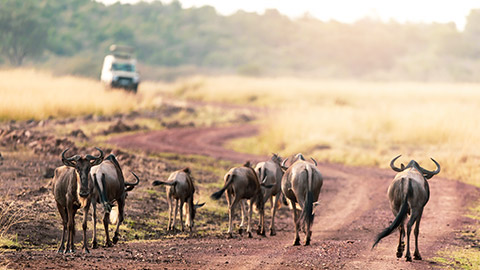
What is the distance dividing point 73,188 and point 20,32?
5814 centimetres

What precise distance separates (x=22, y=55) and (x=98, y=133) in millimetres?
40239

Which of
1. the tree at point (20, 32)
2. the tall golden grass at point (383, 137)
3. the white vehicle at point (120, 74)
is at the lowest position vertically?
the tall golden grass at point (383, 137)

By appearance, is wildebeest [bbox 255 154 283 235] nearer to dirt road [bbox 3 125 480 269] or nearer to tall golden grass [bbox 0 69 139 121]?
dirt road [bbox 3 125 480 269]

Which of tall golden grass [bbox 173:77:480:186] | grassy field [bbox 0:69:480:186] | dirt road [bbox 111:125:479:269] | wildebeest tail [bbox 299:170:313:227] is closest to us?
dirt road [bbox 111:125:479:269]

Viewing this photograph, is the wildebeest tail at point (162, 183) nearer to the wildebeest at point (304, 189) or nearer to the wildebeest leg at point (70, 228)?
the wildebeest at point (304, 189)

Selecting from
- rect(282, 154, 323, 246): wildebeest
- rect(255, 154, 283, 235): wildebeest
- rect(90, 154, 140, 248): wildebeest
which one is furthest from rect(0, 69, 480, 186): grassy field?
rect(90, 154, 140, 248): wildebeest

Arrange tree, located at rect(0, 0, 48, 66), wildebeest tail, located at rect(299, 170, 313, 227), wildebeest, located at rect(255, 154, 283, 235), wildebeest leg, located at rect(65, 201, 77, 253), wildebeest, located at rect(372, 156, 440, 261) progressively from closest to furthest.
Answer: wildebeest leg, located at rect(65, 201, 77, 253)
wildebeest, located at rect(372, 156, 440, 261)
wildebeest tail, located at rect(299, 170, 313, 227)
wildebeest, located at rect(255, 154, 283, 235)
tree, located at rect(0, 0, 48, 66)

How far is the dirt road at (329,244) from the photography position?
9.82 m

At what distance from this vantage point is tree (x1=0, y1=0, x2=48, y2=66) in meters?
62.5

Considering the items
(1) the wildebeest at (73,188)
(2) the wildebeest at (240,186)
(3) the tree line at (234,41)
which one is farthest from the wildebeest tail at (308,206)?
(3) the tree line at (234,41)

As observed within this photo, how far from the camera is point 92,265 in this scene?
927cm

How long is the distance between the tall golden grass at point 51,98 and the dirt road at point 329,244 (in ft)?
46.2

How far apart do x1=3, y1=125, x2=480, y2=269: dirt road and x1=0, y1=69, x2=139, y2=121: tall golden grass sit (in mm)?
14074

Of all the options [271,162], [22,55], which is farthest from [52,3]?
[271,162]
